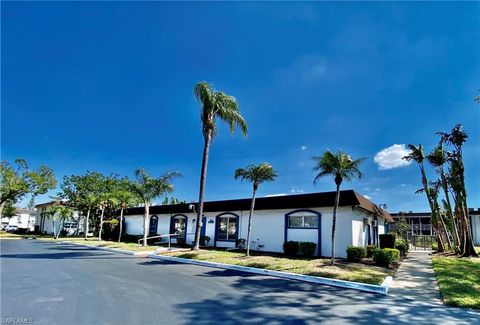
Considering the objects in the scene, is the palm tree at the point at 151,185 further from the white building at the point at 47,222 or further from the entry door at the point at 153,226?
the white building at the point at 47,222

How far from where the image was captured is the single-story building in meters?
16.0

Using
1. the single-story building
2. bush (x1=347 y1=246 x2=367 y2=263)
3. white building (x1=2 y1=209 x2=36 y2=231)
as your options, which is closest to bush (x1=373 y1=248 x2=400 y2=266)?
bush (x1=347 y1=246 x2=367 y2=263)

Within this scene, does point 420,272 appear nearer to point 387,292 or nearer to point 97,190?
point 387,292

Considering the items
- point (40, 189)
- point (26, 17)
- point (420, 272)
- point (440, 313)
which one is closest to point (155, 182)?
point (26, 17)

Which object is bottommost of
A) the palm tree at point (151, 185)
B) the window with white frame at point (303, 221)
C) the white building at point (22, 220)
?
the white building at point (22, 220)

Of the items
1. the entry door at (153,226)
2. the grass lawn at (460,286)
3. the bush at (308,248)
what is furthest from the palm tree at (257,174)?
the entry door at (153,226)

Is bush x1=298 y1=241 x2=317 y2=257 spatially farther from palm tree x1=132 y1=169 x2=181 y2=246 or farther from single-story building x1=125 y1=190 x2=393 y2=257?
palm tree x1=132 y1=169 x2=181 y2=246

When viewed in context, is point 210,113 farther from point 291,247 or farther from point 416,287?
point 416,287

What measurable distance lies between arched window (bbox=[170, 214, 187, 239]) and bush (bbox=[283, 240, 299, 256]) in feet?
34.9

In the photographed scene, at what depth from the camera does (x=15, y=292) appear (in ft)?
24.1

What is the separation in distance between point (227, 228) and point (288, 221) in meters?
5.56

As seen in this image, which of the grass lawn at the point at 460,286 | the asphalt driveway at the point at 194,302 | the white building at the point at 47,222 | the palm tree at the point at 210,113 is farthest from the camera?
the white building at the point at 47,222

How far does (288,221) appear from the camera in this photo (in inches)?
707

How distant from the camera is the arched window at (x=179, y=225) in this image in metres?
24.5
